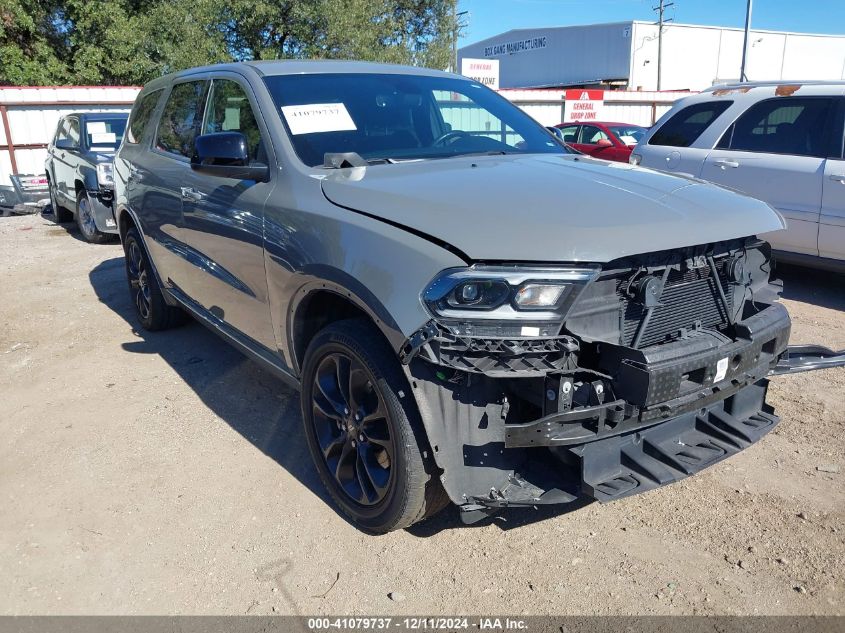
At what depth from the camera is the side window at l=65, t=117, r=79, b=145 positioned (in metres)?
10.2

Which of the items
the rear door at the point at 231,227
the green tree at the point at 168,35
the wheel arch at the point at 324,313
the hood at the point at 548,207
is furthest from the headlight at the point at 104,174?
the green tree at the point at 168,35

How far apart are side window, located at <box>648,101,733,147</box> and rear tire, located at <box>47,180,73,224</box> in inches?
378

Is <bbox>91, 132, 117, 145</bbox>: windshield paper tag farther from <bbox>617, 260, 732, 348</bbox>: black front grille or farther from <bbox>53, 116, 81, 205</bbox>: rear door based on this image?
<bbox>617, 260, 732, 348</bbox>: black front grille

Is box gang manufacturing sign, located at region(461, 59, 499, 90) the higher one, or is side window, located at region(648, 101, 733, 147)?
box gang manufacturing sign, located at region(461, 59, 499, 90)

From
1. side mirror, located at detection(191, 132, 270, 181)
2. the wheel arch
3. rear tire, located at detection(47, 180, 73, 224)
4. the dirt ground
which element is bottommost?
the dirt ground

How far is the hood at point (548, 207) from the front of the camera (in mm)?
2307

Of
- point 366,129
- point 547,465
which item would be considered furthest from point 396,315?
point 366,129

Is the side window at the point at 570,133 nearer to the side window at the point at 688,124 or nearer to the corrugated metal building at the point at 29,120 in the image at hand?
the side window at the point at 688,124

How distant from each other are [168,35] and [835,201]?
1933 cm

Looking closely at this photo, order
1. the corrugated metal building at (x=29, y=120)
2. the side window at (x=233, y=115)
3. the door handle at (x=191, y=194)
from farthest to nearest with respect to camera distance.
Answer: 1. the corrugated metal building at (x=29, y=120)
2. the door handle at (x=191, y=194)
3. the side window at (x=233, y=115)

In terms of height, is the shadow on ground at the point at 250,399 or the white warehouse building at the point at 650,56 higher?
the white warehouse building at the point at 650,56

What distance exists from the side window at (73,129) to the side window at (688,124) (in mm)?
8160

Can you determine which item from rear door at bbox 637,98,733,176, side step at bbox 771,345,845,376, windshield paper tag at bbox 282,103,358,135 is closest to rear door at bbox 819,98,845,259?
rear door at bbox 637,98,733,176

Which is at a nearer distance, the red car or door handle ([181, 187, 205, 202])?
door handle ([181, 187, 205, 202])
